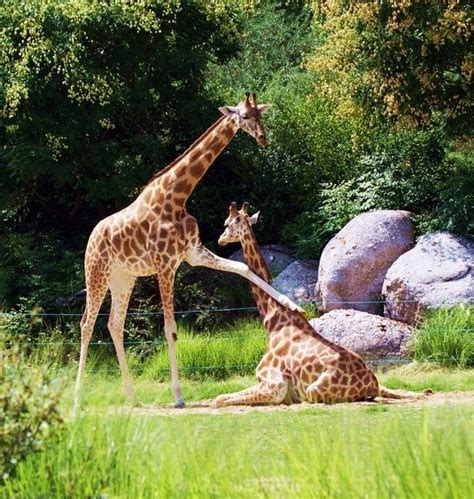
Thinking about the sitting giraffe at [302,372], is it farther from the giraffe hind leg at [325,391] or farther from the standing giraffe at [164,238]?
the standing giraffe at [164,238]

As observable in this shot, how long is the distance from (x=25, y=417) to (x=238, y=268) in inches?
205

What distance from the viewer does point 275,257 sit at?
1817 centimetres

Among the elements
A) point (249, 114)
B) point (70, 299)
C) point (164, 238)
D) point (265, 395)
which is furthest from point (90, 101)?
point (265, 395)

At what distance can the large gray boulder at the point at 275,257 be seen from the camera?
17953 mm

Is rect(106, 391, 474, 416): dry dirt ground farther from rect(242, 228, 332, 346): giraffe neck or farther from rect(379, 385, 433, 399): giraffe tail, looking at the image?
rect(242, 228, 332, 346): giraffe neck

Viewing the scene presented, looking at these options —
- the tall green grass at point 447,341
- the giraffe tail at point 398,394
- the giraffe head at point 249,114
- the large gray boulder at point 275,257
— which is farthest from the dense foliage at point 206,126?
the giraffe tail at point 398,394

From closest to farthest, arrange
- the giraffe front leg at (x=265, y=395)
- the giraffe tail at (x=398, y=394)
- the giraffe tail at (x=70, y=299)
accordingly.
→ 1. the giraffe front leg at (x=265, y=395)
2. the giraffe tail at (x=398, y=394)
3. the giraffe tail at (x=70, y=299)

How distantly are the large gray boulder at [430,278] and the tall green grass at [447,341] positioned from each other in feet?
2.59

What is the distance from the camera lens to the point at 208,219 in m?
19.0

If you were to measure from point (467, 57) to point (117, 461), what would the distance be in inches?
438

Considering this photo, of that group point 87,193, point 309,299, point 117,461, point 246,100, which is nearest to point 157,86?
point 87,193

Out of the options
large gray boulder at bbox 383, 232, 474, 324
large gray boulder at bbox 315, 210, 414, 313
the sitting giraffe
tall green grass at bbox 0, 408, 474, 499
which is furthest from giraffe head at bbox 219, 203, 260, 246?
tall green grass at bbox 0, 408, 474, 499

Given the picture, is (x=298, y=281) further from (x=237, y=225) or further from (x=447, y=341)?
(x=237, y=225)

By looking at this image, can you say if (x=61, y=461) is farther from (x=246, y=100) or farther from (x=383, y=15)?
(x=383, y=15)
